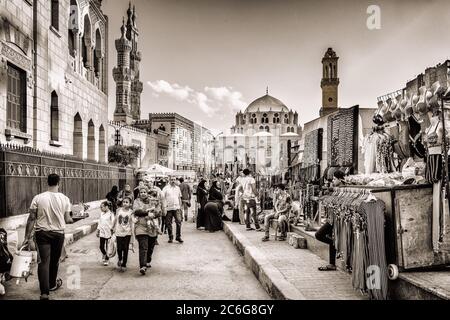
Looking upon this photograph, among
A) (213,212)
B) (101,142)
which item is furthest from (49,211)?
(101,142)

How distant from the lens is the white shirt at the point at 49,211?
5570mm

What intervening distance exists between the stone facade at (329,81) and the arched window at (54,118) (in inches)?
1021

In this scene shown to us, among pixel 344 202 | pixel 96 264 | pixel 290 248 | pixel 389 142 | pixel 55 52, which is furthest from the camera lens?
pixel 55 52

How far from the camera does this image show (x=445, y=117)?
213 inches

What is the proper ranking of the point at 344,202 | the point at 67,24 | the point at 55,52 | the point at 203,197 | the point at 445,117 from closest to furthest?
1. the point at 445,117
2. the point at 344,202
3. the point at 203,197
4. the point at 55,52
5. the point at 67,24

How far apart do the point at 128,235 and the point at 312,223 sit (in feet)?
15.7

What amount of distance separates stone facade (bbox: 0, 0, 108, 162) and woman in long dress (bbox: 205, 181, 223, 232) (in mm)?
6046

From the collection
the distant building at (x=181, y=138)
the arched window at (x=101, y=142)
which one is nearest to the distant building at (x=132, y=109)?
the distant building at (x=181, y=138)

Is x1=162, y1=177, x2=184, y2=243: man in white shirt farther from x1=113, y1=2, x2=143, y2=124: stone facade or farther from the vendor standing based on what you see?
x1=113, y1=2, x2=143, y2=124: stone facade

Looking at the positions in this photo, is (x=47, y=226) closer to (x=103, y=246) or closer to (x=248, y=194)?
(x=103, y=246)

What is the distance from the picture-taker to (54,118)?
17.7 meters

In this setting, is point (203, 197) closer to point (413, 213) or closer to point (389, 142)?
point (389, 142)

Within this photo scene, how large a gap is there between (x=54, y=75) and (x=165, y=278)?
12395mm

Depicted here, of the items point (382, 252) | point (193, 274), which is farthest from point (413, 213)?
Result: point (193, 274)
